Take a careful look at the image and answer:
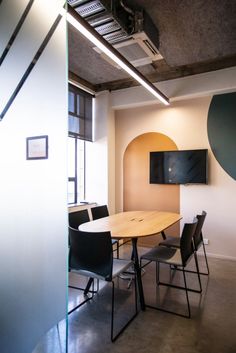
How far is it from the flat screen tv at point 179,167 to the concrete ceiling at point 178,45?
143cm

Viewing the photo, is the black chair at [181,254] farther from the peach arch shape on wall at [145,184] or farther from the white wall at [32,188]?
the peach arch shape on wall at [145,184]

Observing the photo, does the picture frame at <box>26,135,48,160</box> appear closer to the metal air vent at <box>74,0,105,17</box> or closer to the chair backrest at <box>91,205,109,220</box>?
the metal air vent at <box>74,0,105,17</box>

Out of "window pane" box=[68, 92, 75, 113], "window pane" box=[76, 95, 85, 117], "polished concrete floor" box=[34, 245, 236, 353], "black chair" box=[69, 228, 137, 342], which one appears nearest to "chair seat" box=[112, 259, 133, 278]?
"black chair" box=[69, 228, 137, 342]

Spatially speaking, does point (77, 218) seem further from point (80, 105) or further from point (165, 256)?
point (80, 105)

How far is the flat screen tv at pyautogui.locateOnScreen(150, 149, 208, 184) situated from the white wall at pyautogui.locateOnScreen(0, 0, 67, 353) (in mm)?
3498

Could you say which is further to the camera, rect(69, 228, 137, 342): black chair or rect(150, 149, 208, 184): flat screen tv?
rect(150, 149, 208, 184): flat screen tv

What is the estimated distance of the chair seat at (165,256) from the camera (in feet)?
9.14

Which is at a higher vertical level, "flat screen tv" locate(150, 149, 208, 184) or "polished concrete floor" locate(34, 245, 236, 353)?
"flat screen tv" locate(150, 149, 208, 184)

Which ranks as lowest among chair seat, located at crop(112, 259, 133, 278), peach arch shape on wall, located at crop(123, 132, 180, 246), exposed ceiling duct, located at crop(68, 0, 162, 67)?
chair seat, located at crop(112, 259, 133, 278)

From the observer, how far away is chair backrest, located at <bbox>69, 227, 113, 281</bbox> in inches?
89.7

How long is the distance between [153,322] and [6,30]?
2.76 m

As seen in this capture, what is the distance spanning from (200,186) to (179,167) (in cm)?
51

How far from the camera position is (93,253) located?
2348mm

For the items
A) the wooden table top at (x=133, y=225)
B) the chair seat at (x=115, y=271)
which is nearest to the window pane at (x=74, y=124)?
the wooden table top at (x=133, y=225)
